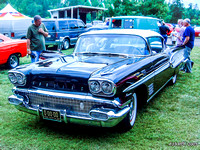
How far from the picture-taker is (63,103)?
122 inches

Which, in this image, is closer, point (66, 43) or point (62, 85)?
point (62, 85)

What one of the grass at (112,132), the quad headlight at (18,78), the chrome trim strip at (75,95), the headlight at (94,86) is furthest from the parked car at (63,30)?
the headlight at (94,86)

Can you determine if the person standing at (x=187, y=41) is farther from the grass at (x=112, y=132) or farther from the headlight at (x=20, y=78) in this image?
the headlight at (x=20, y=78)

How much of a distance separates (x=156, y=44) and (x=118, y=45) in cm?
135

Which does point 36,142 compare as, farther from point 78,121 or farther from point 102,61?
point 102,61

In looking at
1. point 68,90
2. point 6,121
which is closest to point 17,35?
point 6,121

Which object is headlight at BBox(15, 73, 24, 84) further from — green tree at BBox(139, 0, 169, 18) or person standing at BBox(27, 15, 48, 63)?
green tree at BBox(139, 0, 169, 18)

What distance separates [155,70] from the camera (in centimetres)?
420

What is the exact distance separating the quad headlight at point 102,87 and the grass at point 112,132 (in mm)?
745

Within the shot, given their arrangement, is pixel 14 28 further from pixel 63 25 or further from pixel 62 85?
pixel 62 85

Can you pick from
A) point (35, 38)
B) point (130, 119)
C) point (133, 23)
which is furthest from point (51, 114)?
point (133, 23)

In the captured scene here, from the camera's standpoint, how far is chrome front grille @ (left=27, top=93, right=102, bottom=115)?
117 inches

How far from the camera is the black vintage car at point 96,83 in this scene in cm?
288

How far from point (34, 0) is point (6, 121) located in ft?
261
